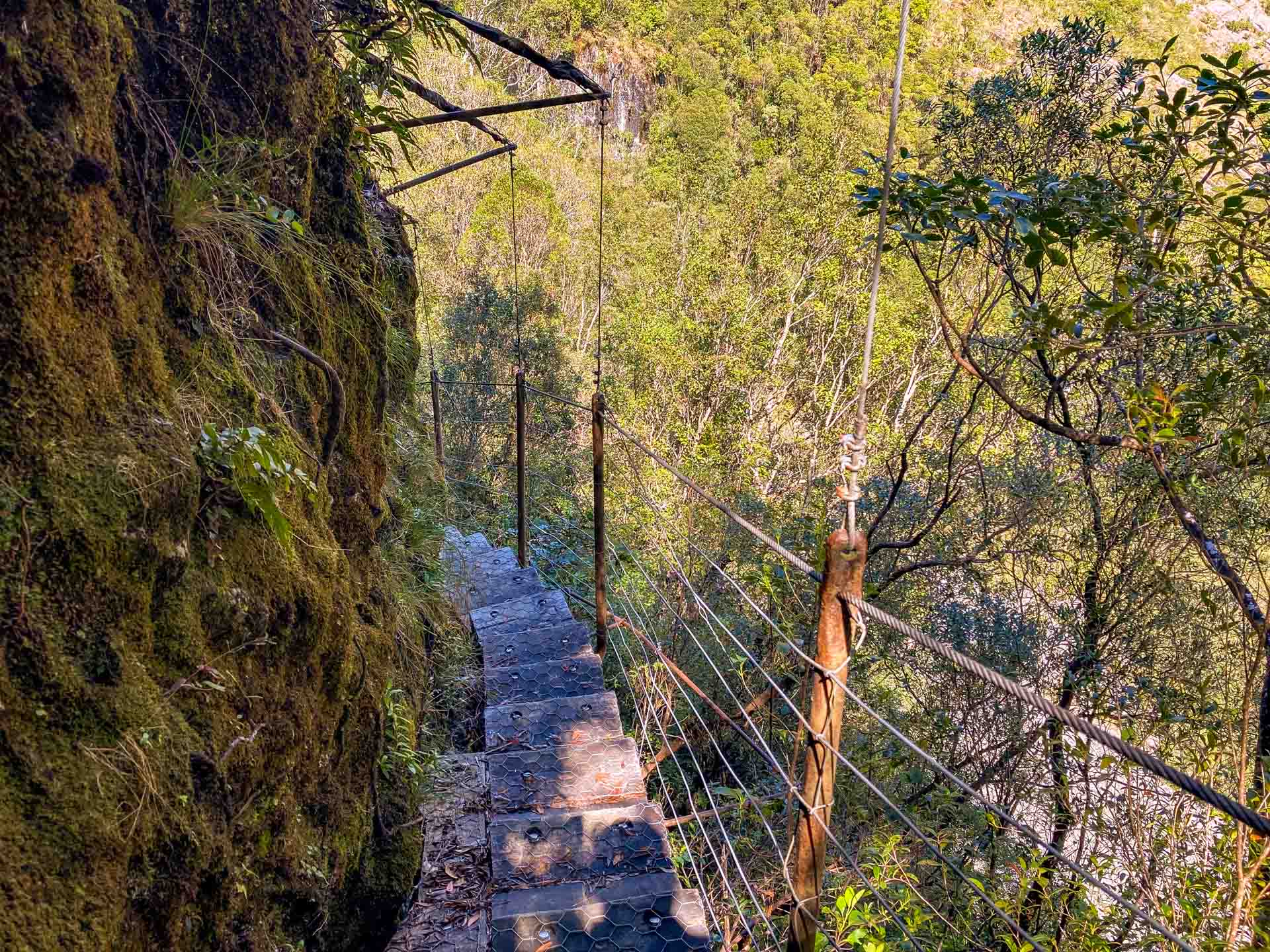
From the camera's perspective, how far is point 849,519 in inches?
57.4

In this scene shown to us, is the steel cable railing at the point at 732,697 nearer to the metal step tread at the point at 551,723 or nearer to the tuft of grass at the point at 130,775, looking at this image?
the metal step tread at the point at 551,723

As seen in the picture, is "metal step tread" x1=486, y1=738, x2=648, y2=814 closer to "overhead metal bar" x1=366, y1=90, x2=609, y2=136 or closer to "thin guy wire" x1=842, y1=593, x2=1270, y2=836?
"thin guy wire" x1=842, y1=593, x2=1270, y2=836

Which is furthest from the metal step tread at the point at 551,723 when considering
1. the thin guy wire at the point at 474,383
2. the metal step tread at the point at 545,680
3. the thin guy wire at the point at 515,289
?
the thin guy wire at the point at 474,383

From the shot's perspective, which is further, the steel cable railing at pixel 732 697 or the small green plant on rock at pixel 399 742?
the small green plant on rock at pixel 399 742

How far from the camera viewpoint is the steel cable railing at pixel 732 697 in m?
1.09

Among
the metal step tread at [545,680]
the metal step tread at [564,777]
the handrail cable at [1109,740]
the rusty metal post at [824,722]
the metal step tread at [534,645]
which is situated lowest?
the metal step tread at [534,645]

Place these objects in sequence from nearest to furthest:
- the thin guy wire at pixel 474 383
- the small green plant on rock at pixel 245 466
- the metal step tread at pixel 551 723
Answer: the small green plant on rock at pixel 245 466 < the metal step tread at pixel 551 723 < the thin guy wire at pixel 474 383

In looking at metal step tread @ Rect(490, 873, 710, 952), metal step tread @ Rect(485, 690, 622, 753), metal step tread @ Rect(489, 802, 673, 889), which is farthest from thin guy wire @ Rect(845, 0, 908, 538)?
metal step tread @ Rect(485, 690, 622, 753)

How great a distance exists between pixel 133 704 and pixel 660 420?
12822mm

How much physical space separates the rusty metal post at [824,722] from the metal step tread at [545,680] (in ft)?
6.44

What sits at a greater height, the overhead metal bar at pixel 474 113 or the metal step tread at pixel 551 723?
the overhead metal bar at pixel 474 113

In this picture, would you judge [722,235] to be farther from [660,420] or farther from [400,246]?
[400,246]

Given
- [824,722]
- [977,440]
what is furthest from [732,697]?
[977,440]

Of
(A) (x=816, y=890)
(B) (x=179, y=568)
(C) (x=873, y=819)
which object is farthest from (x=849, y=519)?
(C) (x=873, y=819)
